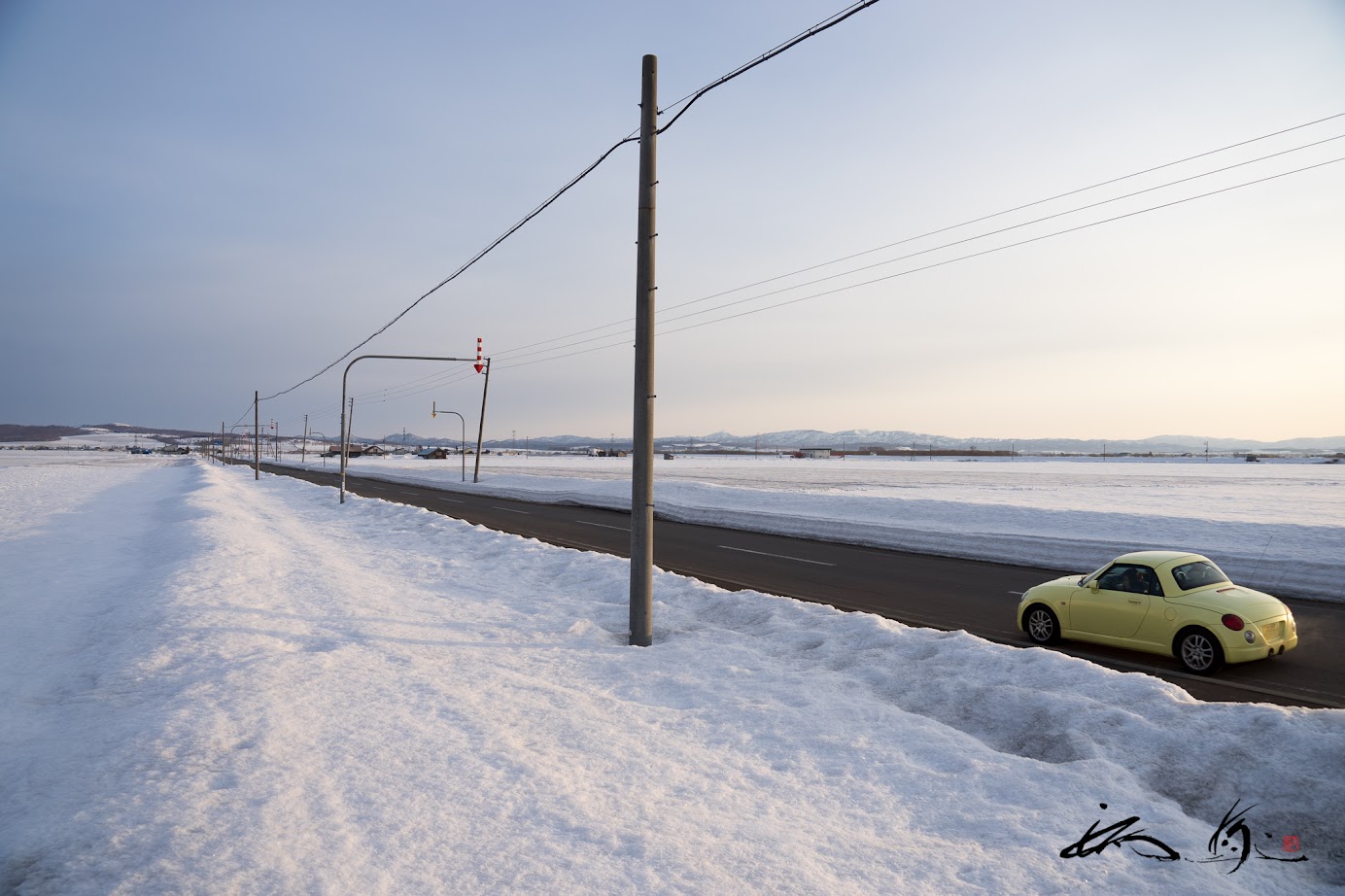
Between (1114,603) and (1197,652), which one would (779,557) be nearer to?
(1114,603)

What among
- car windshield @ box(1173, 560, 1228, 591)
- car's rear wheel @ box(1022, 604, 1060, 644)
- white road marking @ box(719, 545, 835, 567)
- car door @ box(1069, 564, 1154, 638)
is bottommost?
white road marking @ box(719, 545, 835, 567)

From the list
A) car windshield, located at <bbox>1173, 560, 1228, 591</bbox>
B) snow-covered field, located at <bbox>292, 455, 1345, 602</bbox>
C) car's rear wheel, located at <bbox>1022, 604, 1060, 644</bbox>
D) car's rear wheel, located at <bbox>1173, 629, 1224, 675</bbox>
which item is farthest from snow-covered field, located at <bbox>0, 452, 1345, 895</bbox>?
snow-covered field, located at <bbox>292, 455, 1345, 602</bbox>

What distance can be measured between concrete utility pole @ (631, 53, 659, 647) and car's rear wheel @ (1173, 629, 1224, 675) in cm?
650

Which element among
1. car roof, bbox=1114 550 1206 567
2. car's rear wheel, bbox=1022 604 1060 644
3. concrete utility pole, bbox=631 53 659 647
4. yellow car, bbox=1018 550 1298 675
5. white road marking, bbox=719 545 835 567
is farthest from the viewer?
white road marking, bbox=719 545 835 567

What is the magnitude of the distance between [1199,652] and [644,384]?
7.41m

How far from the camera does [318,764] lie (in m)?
5.07

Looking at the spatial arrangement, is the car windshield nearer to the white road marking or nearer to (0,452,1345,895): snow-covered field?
(0,452,1345,895): snow-covered field

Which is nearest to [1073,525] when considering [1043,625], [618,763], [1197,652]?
[1043,625]

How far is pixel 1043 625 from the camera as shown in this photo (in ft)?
33.6

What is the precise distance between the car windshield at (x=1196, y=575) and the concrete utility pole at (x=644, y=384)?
669cm

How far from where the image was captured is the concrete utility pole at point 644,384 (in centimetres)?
908

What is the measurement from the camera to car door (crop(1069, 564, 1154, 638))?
30.9 ft

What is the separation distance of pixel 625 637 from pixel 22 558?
1597 centimetres

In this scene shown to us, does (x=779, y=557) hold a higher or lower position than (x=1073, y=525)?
lower
